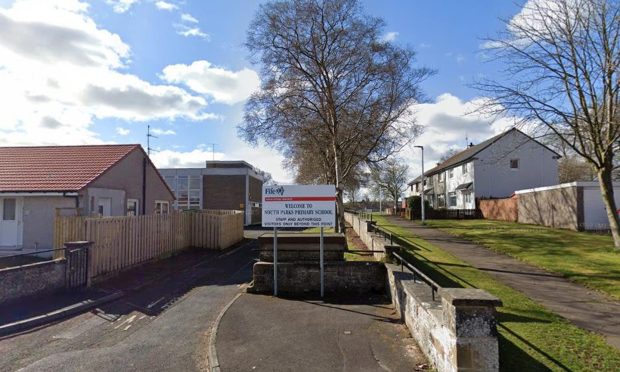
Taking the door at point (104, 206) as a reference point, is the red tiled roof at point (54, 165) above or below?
above

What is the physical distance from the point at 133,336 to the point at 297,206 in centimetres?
470

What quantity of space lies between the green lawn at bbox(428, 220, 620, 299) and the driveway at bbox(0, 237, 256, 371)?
30.5 ft

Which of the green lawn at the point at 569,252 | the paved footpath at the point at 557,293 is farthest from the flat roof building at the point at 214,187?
the paved footpath at the point at 557,293

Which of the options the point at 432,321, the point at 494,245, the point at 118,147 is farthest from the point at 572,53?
the point at 118,147

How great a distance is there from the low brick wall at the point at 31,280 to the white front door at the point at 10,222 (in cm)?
861

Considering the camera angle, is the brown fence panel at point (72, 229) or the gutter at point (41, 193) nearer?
the brown fence panel at point (72, 229)

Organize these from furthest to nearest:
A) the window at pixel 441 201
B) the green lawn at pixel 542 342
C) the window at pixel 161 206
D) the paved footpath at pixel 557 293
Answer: the window at pixel 441 201 → the window at pixel 161 206 → the paved footpath at pixel 557 293 → the green lawn at pixel 542 342

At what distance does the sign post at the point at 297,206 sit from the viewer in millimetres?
10617

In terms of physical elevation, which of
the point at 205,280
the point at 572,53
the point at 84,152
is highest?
the point at 572,53

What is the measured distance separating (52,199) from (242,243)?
1133cm

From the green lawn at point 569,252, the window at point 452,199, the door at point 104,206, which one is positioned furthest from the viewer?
the window at point 452,199

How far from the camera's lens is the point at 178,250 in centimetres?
2005

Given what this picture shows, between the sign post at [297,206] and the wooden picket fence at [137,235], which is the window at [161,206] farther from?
the sign post at [297,206]

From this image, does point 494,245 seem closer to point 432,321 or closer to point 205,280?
point 205,280
